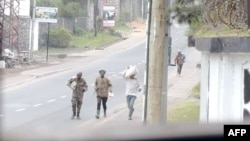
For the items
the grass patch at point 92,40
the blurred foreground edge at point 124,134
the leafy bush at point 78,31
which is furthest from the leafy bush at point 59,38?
the blurred foreground edge at point 124,134

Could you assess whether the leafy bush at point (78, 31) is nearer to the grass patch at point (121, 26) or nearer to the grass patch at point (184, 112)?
the grass patch at point (121, 26)

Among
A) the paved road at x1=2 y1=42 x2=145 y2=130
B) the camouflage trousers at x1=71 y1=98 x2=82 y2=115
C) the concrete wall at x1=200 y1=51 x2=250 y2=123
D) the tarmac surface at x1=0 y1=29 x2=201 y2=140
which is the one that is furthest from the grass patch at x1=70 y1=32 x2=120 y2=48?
the concrete wall at x1=200 y1=51 x2=250 y2=123

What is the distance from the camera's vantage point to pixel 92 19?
156 feet

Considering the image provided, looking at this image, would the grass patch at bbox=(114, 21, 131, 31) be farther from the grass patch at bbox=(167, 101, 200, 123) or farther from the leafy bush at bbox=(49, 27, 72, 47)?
the grass patch at bbox=(167, 101, 200, 123)

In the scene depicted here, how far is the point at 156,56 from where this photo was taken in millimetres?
7504

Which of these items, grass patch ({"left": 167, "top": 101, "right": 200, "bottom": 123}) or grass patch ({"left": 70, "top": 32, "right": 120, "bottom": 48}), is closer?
grass patch ({"left": 167, "top": 101, "right": 200, "bottom": 123})

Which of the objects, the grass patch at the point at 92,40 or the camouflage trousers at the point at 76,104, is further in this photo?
the grass patch at the point at 92,40

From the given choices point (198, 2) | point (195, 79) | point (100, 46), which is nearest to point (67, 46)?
point (100, 46)

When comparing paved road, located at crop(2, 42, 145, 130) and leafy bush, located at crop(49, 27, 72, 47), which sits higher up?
leafy bush, located at crop(49, 27, 72, 47)

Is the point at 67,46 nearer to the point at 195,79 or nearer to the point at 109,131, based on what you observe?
the point at 195,79

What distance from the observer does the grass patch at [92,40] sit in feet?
135

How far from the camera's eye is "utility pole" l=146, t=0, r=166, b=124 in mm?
7504

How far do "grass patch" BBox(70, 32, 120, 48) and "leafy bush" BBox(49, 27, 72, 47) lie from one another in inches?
48.1

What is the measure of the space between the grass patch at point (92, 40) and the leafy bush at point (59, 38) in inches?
48.1
